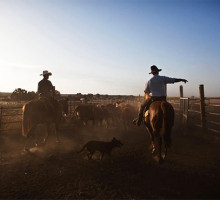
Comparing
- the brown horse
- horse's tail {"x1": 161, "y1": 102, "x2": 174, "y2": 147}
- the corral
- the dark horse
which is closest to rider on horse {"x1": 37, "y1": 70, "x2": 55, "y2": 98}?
the dark horse

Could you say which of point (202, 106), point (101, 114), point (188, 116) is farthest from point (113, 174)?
point (101, 114)

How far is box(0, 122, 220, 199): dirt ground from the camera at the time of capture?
13.9 ft

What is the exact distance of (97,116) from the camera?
13312mm

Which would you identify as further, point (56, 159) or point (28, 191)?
point (56, 159)

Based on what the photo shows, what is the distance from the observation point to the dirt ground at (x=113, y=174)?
425 centimetres

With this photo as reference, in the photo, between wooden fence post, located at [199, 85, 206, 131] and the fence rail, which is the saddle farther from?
wooden fence post, located at [199, 85, 206, 131]

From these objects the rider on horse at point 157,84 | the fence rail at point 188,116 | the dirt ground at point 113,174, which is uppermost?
the rider on horse at point 157,84

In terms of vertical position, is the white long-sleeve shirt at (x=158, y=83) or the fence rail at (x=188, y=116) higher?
the white long-sleeve shirt at (x=158, y=83)

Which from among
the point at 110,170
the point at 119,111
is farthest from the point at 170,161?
the point at 119,111

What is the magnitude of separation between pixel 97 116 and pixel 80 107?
50.2 inches

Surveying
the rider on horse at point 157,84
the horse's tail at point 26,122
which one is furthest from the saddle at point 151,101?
the horse's tail at point 26,122

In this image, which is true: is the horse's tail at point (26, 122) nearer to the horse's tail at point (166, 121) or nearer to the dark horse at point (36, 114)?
the dark horse at point (36, 114)

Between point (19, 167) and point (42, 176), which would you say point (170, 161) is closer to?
point (42, 176)

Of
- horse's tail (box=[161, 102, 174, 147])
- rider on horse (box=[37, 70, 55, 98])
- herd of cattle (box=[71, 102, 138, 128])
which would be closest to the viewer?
horse's tail (box=[161, 102, 174, 147])
